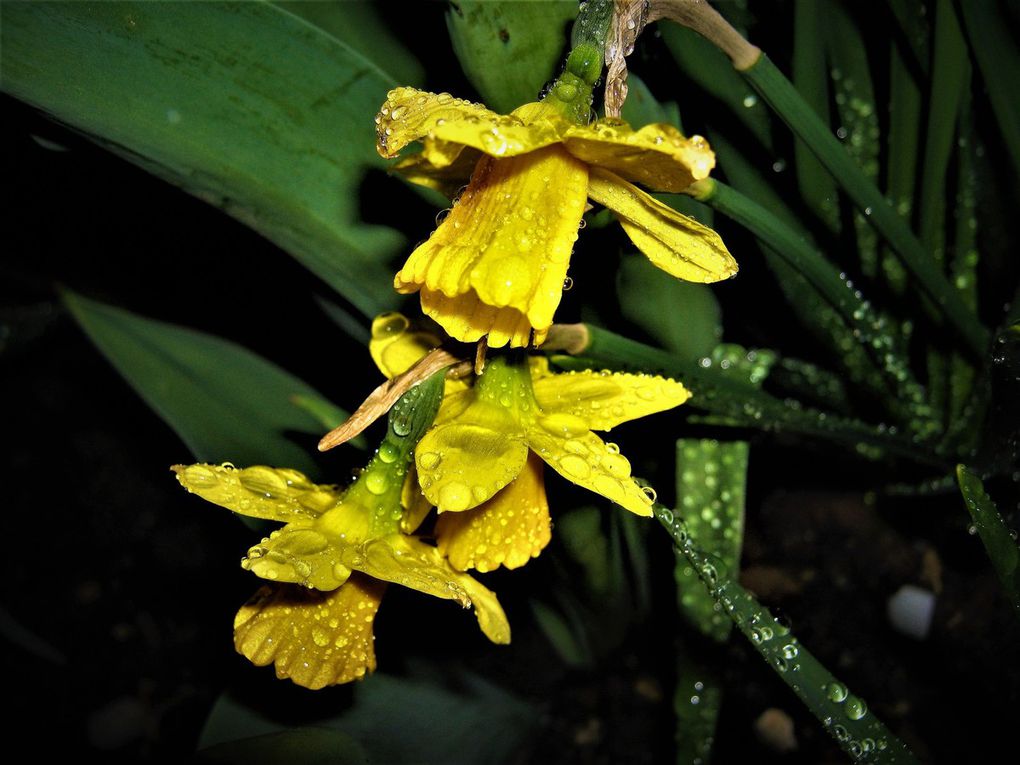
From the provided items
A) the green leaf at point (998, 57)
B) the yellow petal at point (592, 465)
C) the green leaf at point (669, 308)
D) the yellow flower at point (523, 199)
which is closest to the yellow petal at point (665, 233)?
the yellow flower at point (523, 199)

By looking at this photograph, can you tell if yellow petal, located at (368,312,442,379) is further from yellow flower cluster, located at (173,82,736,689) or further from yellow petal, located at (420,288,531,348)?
yellow petal, located at (420,288,531,348)

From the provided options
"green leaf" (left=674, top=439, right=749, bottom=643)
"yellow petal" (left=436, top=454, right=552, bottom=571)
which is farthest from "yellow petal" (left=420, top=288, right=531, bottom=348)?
"green leaf" (left=674, top=439, right=749, bottom=643)

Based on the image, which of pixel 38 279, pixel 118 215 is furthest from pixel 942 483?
pixel 38 279

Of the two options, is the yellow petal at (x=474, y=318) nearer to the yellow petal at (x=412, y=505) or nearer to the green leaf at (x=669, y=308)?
the yellow petal at (x=412, y=505)

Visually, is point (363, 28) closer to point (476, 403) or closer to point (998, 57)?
point (476, 403)

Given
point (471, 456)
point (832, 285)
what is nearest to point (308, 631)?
point (471, 456)

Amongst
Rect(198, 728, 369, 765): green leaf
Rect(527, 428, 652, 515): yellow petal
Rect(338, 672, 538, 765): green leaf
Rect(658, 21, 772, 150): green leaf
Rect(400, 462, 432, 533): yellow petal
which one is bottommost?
Rect(338, 672, 538, 765): green leaf
